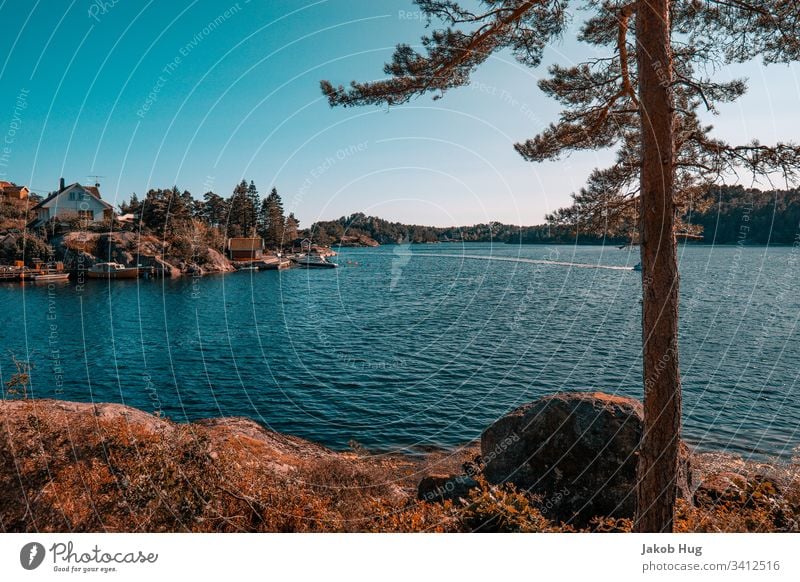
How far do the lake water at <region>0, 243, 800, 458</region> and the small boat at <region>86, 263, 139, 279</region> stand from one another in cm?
1365

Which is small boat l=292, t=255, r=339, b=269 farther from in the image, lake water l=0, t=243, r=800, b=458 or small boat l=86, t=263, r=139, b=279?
lake water l=0, t=243, r=800, b=458

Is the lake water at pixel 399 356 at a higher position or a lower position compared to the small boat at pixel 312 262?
lower

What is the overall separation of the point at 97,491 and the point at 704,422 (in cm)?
2006

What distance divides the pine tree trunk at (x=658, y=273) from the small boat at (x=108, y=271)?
7629 cm

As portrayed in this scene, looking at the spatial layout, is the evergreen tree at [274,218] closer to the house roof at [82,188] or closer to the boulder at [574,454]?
the house roof at [82,188]

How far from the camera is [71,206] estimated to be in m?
79.4

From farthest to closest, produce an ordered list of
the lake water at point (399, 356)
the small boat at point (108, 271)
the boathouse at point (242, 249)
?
the boathouse at point (242, 249) → the small boat at point (108, 271) → the lake water at point (399, 356)

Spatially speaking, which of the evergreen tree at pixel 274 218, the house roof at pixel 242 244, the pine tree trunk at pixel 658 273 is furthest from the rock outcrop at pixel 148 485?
the evergreen tree at pixel 274 218

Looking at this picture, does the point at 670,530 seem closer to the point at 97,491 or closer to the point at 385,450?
the point at 97,491

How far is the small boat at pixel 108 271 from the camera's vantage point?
6788 centimetres

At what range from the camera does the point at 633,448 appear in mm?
8961

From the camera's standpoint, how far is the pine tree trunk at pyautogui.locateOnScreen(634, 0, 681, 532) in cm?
566

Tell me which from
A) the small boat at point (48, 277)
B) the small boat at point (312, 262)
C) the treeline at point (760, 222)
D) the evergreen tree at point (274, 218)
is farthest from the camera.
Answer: the evergreen tree at point (274, 218)
